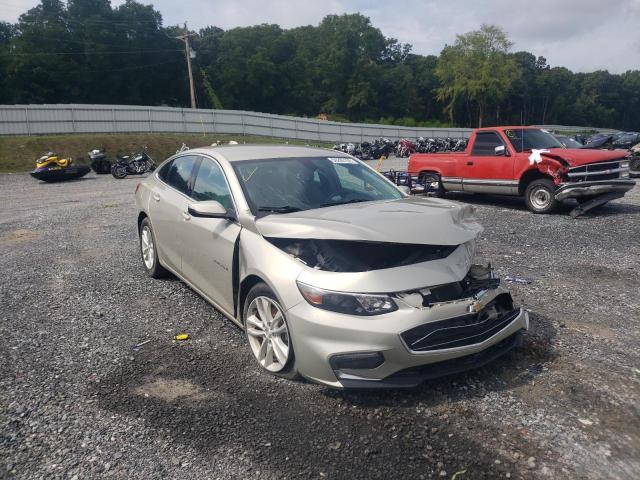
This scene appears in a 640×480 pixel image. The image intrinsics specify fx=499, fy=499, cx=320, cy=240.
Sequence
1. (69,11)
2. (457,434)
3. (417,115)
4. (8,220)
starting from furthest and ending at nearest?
(417,115), (69,11), (8,220), (457,434)

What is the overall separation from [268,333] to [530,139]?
29.0 ft

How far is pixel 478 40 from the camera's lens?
69.4 metres

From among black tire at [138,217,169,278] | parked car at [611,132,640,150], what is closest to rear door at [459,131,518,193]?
black tire at [138,217,169,278]

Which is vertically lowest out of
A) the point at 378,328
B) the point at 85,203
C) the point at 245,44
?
the point at 85,203

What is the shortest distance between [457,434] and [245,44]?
7684cm

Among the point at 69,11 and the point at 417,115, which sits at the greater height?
the point at 69,11

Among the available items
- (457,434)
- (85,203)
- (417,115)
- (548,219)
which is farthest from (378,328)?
(417,115)

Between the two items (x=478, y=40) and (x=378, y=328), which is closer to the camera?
(x=378, y=328)

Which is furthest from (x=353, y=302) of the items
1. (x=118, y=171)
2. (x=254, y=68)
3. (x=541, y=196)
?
(x=254, y=68)

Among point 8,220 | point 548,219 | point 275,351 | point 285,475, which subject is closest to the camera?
point 285,475

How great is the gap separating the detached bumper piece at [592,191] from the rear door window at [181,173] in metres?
7.36

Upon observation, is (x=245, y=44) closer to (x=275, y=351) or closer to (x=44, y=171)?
(x=44, y=171)

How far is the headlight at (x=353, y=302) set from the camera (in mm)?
3168

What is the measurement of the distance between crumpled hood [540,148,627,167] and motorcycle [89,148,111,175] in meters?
18.7
